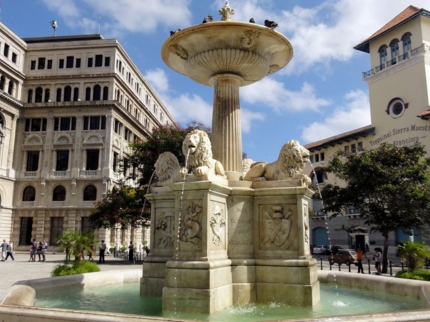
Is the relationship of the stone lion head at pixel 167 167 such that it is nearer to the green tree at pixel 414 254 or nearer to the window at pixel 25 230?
the green tree at pixel 414 254

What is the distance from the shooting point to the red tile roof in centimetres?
4178

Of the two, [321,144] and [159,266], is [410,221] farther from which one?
[321,144]

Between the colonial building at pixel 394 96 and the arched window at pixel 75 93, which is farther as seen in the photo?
the arched window at pixel 75 93

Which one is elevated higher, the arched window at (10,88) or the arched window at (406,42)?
the arched window at (406,42)

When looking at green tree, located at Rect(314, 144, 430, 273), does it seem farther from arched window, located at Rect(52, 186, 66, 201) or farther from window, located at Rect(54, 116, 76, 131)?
window, located at Rect(54, 116, 76, 131)

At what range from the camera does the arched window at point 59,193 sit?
1895 inches

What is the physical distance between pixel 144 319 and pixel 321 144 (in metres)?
44.4

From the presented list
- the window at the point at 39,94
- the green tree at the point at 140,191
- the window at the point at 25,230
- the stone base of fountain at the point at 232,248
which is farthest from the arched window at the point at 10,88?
the stone base of fountain at the point at 232,248

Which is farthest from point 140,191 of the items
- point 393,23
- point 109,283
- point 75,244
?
point 393,23

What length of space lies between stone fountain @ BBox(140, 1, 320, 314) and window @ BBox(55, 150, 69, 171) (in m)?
41.8

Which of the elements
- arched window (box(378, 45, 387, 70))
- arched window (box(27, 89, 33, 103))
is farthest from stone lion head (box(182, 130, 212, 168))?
arched window (box(27, 89, 33, 103))

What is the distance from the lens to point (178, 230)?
8.14 meters

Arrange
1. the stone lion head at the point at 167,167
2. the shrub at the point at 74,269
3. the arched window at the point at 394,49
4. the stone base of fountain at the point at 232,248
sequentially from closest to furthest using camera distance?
the stone base of fountain at the point at 232,248
the stone lion head at the point at 167,167
the shrub at the point at 74,269
the arched window at the point at 394,49

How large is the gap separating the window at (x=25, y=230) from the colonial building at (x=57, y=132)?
0.11m
